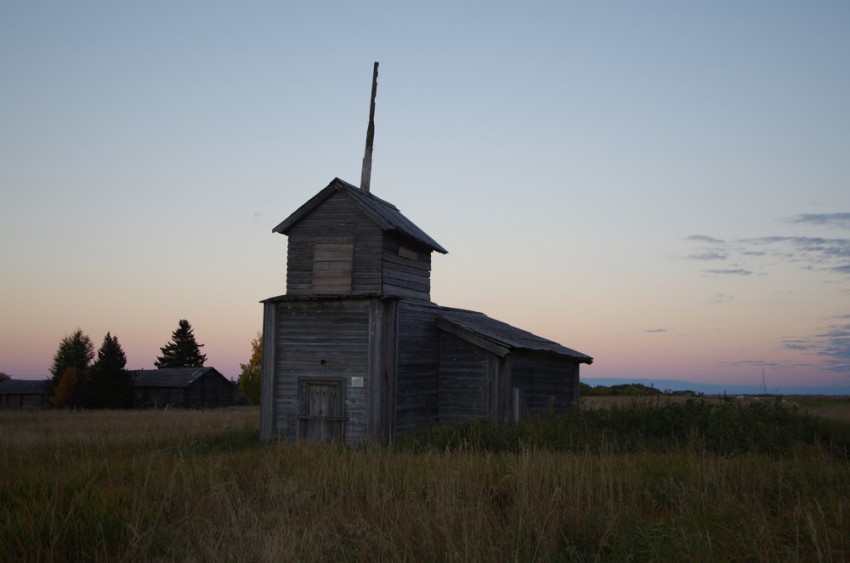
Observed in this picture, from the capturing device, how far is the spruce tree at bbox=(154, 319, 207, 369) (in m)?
77.8

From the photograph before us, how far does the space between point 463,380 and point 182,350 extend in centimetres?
6272

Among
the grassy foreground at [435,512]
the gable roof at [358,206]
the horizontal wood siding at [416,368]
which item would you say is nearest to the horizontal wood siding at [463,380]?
the horizontal wood siding at [416,368]

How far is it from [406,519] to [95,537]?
3.14 m

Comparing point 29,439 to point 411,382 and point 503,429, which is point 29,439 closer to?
point 411,382

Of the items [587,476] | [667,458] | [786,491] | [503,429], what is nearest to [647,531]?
[587,476]

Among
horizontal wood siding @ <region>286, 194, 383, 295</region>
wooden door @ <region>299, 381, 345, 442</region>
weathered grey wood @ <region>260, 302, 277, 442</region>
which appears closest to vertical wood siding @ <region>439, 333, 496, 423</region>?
horizontal wood siding @ <region>286, 194, 383, 295</region>

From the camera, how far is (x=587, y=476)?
9.43m

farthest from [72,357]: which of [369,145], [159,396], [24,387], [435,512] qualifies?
[435,512]

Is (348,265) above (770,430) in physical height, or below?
above

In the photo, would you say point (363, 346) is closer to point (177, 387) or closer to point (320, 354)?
point (320, 354)

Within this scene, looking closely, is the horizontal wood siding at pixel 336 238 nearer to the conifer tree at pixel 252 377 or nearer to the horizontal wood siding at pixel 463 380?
the horizontal wood siding at pixel 463 380

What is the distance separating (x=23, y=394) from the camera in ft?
227

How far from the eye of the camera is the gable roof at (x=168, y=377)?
198 feet

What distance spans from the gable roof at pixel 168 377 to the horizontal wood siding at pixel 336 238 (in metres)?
42.4
